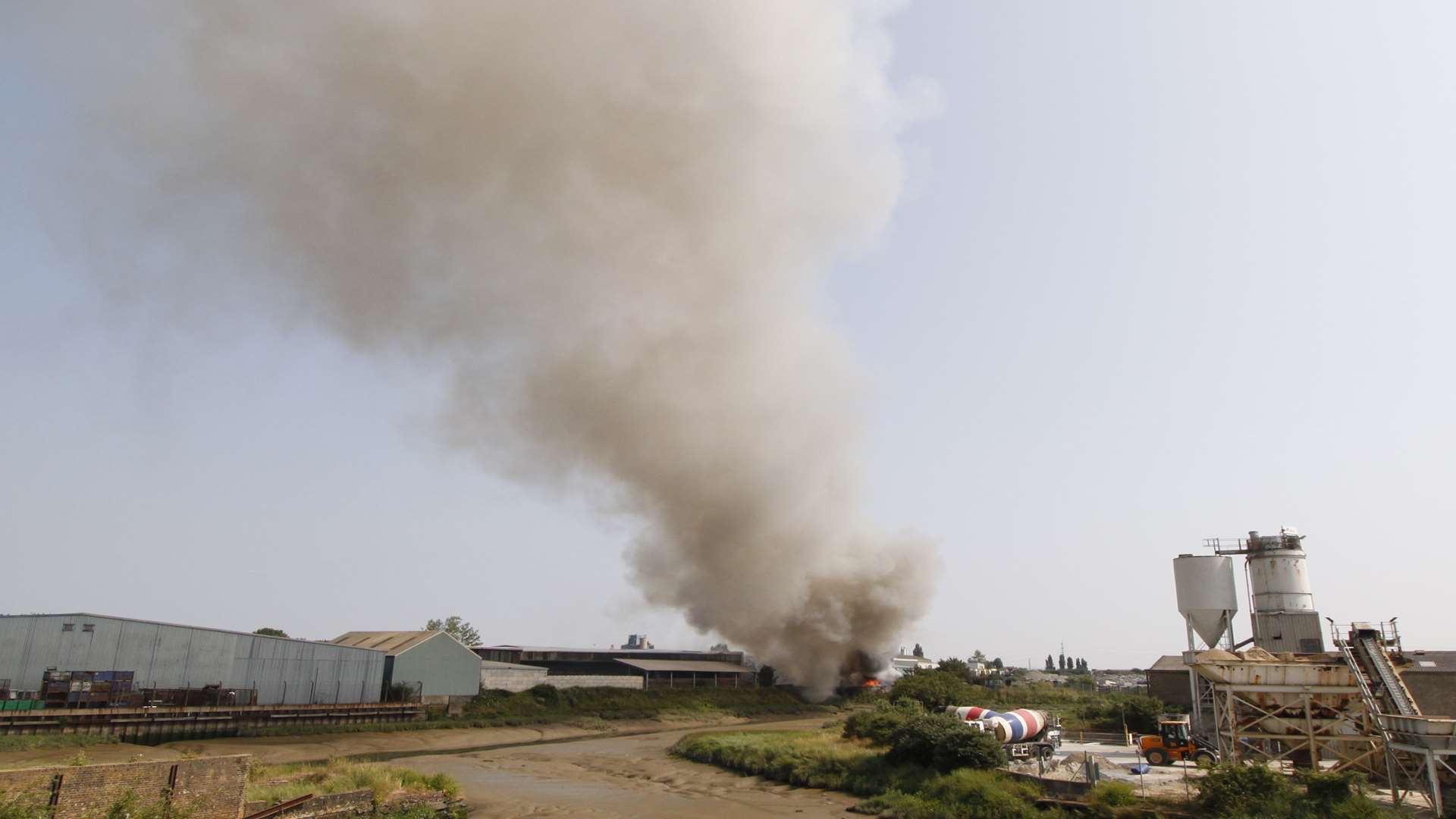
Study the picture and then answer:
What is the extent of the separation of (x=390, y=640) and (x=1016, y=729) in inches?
1641

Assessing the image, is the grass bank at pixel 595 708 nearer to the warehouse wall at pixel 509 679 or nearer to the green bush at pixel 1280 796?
the warehouse wall at pixel 509 679

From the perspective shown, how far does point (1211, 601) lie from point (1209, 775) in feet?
50.1

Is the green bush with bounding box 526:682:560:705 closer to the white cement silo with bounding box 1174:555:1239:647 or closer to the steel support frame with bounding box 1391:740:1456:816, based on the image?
the white cement silo with bounding box 1174:555:1239:647

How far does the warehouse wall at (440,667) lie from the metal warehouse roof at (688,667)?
70.8 feet

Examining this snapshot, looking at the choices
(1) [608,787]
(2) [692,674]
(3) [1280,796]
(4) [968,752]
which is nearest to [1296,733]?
(3) [1280,796]

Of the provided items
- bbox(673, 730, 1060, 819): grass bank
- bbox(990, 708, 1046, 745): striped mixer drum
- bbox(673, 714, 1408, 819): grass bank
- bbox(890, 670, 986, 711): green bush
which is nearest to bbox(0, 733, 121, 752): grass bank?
bbox(673, 730, 1060, 819): grass bank

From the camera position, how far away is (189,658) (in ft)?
126

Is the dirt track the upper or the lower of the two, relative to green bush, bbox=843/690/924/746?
lower

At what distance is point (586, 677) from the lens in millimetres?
63250

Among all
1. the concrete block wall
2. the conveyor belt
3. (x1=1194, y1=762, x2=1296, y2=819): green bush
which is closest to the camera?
(x1=1194, y1=762, x2=1296, y2=819): green bush

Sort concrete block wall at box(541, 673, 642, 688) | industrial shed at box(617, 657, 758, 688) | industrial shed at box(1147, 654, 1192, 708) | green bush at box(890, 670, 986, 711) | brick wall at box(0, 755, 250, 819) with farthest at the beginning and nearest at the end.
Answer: industrial shed at box(617, 657, 758, 688) → concrete block wall at box(541, 673, 642, 688) → green bush at box(890, 670, 986, 711) → industrial shed at box(1147, 654, 1192, 708) → brick wall at box(0, 755, 250, 819)

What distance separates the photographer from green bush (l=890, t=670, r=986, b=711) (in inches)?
2012

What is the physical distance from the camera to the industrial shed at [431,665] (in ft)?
159

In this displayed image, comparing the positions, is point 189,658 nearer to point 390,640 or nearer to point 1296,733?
point 390,640
